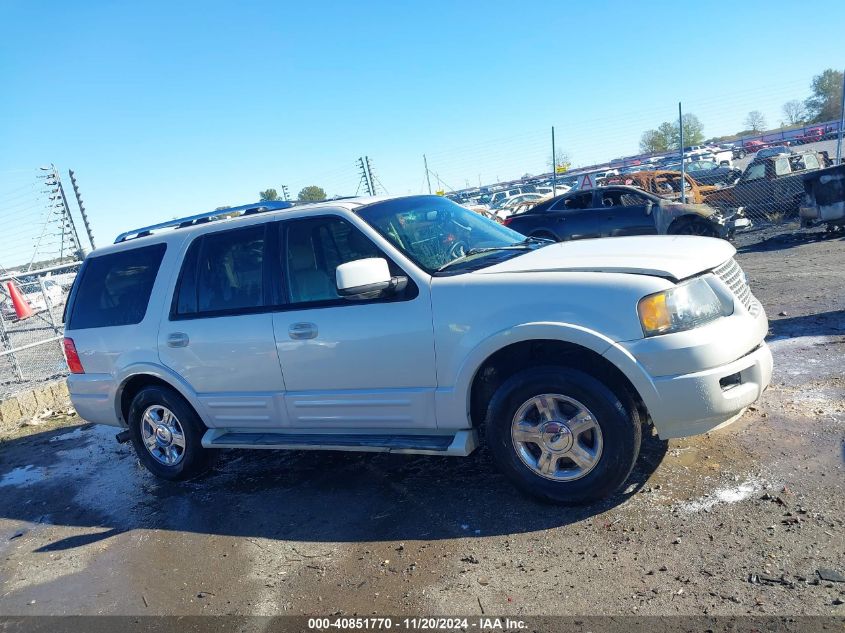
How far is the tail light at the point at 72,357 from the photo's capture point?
5297 mm

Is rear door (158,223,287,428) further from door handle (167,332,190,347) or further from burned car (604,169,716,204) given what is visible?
burned car (604,169,716,204)

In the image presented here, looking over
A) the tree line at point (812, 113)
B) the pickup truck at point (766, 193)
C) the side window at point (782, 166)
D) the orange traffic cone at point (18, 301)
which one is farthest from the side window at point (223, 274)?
the tree line at point (812, 113)

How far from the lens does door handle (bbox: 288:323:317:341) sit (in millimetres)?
4078

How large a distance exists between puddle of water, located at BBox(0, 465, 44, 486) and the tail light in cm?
137

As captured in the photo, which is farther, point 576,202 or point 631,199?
point 576,202

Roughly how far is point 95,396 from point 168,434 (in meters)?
0.79

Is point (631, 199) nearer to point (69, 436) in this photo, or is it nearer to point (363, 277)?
point (363, 277)

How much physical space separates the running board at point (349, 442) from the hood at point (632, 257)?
1.05 meters

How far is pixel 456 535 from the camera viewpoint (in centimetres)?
352

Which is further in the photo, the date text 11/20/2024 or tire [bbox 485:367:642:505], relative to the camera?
tire [bbox 485:367:642:505]

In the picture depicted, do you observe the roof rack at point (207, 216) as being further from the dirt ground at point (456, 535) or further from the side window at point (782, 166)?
the side window at point (782, 166)

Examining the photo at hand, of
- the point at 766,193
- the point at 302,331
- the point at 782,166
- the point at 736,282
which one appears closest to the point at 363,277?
the point at 302,331

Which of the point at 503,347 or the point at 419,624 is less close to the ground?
the point at 503,347

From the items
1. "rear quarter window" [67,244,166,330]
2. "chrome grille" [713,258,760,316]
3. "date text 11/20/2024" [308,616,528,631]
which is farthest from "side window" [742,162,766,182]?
"date text 11/20/2024" [308,616,528,631]
